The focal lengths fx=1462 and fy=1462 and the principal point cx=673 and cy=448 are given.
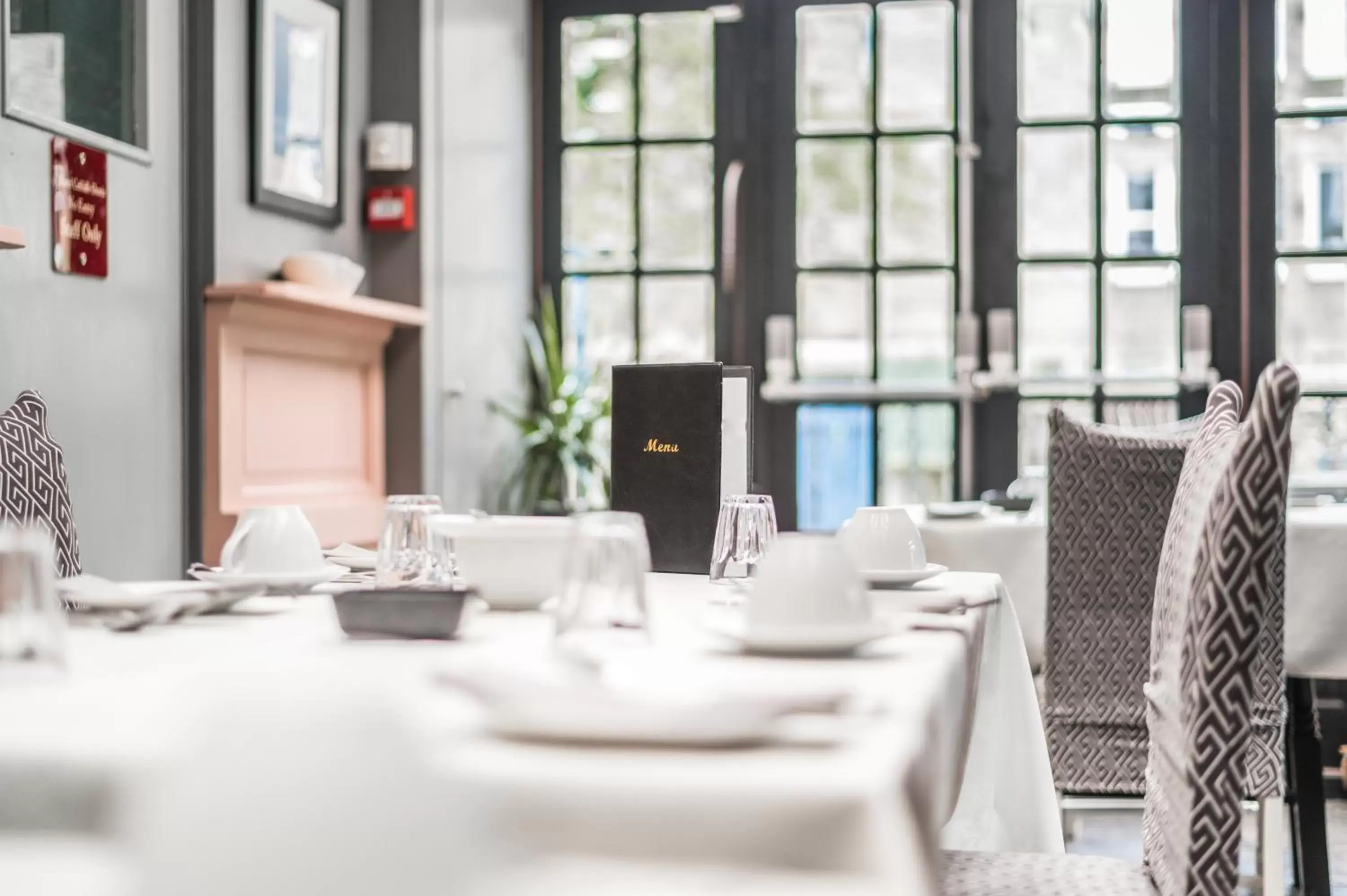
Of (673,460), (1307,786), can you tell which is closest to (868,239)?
(1307,786)

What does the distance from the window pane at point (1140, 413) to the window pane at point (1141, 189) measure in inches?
18.8

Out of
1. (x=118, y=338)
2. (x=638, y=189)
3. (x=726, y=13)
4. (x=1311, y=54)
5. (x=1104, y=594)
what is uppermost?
(x=726, y=13)

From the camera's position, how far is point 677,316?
495 cm

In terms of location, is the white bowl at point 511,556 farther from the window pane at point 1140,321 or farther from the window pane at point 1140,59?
the window pane at point 1140,59

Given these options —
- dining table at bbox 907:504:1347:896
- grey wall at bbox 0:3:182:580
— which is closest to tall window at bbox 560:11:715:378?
grey wall at bbox 0:3:182:580

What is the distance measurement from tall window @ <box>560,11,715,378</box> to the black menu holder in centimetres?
294

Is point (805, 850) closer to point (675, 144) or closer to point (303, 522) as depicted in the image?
point (303, 522)

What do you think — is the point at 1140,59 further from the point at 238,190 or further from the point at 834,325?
the point at 238,190

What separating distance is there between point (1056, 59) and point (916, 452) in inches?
52.6

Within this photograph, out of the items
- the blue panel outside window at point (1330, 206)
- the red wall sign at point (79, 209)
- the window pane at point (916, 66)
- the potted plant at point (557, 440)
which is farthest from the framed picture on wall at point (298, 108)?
the blue panel outside window at point (1330, 206)

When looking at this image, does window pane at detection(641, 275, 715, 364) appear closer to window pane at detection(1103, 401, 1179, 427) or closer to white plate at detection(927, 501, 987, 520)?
window pane at detection(1103, 401, 1179, 427)

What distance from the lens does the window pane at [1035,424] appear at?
15.4ft

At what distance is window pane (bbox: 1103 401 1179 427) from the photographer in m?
4.36

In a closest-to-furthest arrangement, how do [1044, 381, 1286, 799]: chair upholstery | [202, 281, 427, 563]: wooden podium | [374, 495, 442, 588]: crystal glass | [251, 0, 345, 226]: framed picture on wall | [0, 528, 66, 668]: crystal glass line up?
[0, 528, 66, 668]: crystal glass
[374, 495, 442, 588]: crystal glass
[1044, 381, 1286, 799]: chair upholstery
[202, 281, 427, 563]: wooden podium
[251, 0, 345, 226]: framed picture on wall
